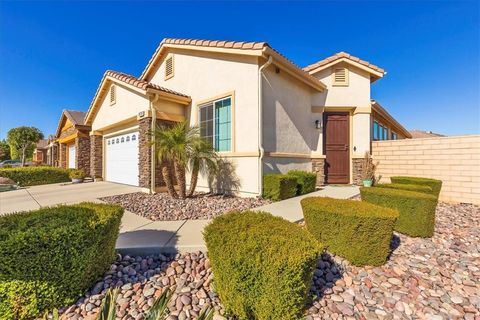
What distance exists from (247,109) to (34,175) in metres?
14.0

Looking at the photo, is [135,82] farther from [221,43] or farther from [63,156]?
[63,156]

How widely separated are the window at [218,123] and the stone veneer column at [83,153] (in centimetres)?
1032

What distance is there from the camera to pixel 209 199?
7.23 meters

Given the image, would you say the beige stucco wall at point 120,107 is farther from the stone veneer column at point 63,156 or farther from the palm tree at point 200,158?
the stone veneer column at point 63,156

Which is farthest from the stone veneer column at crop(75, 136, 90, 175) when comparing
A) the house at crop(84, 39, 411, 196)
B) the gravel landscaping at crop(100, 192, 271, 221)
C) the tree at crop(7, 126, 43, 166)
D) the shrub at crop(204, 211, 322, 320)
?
the tree at crop(7, 126, 43, 166)

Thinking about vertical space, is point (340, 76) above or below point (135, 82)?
above

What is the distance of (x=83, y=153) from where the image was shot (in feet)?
47.1

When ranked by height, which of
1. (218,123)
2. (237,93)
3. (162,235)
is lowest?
(162,235)

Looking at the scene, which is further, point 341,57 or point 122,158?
point 122,158

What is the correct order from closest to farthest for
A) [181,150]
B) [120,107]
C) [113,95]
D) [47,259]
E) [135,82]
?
[47,259] < [181,150] < [135,82] < [120,107] < [113,95]

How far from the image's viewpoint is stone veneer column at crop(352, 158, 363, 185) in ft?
32.6

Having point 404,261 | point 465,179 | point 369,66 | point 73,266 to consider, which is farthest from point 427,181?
point 73,266

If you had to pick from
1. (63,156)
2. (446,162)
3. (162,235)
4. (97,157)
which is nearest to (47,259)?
(162,235)

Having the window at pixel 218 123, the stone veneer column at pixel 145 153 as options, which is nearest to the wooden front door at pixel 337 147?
the window at pixel 218 123
